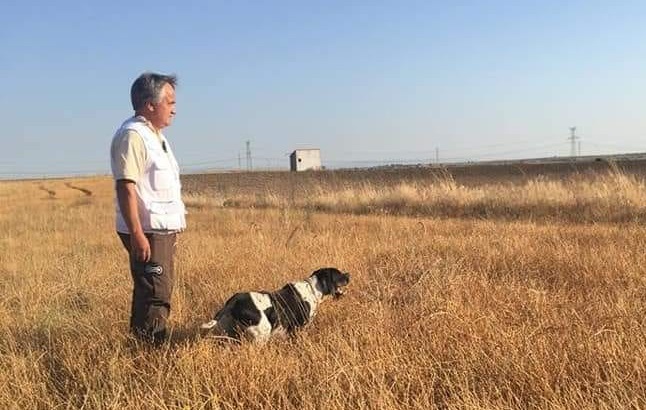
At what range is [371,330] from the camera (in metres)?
4.56

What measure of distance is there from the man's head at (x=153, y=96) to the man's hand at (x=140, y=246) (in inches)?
32.9

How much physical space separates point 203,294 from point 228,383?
2.65 meters

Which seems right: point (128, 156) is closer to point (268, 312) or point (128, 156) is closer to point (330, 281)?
point (268, 312)

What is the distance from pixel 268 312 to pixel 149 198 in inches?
50.5

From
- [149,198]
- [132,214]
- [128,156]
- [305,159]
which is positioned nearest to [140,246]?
[132,214]

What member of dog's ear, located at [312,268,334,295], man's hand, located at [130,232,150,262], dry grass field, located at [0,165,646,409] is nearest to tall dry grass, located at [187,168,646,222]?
dry grass field, located at [0,165,646,409]

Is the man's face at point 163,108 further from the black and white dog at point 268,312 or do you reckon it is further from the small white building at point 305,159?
the small white building at point 305,159

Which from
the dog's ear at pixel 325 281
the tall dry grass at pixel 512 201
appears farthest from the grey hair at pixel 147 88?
the tall dry grass at pixel 512 201

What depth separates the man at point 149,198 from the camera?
3953 mm

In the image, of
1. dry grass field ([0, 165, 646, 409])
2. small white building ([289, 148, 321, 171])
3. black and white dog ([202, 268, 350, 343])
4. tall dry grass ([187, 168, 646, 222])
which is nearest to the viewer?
dry grass field ([0, 165, 646, 409])

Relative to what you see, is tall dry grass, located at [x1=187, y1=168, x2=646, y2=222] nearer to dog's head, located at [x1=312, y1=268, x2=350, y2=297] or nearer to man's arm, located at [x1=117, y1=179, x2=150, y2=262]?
dog's head, located at [x1=312, y1=268, x2=350, y2=297]

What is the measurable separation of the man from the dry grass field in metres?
0.33

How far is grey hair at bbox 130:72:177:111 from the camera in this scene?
13.6ft

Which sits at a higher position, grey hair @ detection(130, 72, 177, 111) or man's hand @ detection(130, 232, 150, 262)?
grey hair @ detection(130, 72, 177, 111)
